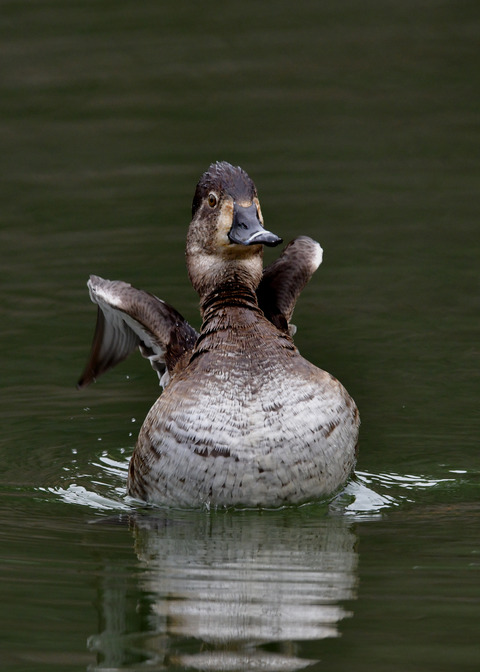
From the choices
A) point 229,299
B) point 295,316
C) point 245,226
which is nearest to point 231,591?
point 229,299

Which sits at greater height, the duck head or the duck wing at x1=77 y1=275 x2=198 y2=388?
the duck head

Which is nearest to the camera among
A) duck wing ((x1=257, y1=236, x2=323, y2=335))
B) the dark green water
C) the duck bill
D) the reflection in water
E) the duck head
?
the reflection in water

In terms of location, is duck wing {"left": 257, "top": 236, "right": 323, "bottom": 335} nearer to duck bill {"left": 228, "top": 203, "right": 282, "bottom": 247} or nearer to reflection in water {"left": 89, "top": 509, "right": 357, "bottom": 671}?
duck bill {"left": 228, "top": 203, "right": 282, "bottom": 247}

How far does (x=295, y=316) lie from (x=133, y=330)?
8.17 ft

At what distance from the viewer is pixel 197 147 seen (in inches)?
590

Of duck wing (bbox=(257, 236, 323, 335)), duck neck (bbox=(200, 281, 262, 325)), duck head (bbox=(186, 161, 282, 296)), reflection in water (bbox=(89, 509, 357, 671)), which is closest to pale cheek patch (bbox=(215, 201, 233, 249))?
duck head (bbox=(186, 161, 282, 296))

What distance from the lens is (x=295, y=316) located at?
1221cm

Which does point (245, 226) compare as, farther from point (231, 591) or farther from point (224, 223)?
point (231, 591)

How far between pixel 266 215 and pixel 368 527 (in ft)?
20.9

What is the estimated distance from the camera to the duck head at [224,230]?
8.46m

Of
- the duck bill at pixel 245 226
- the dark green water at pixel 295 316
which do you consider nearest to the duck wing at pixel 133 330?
the dark green water at pixel 295 316

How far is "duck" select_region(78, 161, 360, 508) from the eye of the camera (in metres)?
7.86

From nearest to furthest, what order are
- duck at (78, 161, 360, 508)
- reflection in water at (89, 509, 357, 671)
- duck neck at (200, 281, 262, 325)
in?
reflection in water at (89, 509, 357, 671) < duck at (78, 161, 360, 508) < duck neck at (200, 281, 262, 325)

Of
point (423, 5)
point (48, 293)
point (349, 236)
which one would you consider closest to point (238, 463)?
point (48, 293)
